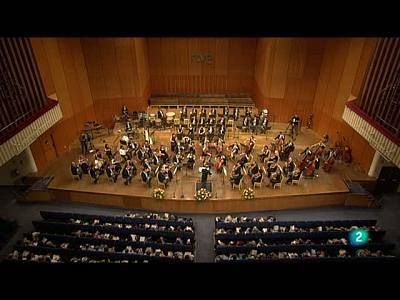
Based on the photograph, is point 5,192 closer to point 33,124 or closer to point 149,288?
point 33,124

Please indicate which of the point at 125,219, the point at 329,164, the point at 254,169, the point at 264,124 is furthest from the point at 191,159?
the point at 329,164

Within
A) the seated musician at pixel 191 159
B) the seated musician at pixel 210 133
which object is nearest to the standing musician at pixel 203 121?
the seated musician at pixel 210 133

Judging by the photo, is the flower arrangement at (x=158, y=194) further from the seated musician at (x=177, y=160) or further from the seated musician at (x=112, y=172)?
the seated musician at (x=112, y=172)

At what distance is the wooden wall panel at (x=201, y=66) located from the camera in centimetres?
1503

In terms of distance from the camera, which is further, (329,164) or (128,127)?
(128,127)

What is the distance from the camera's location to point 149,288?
872 millimetres

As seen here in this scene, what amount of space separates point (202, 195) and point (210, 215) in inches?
29.2

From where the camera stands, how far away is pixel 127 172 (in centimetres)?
1059

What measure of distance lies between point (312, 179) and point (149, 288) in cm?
1089

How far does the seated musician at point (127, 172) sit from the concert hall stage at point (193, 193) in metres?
0.17

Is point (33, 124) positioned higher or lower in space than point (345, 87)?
lower

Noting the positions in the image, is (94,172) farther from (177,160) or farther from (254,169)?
(254,169)
